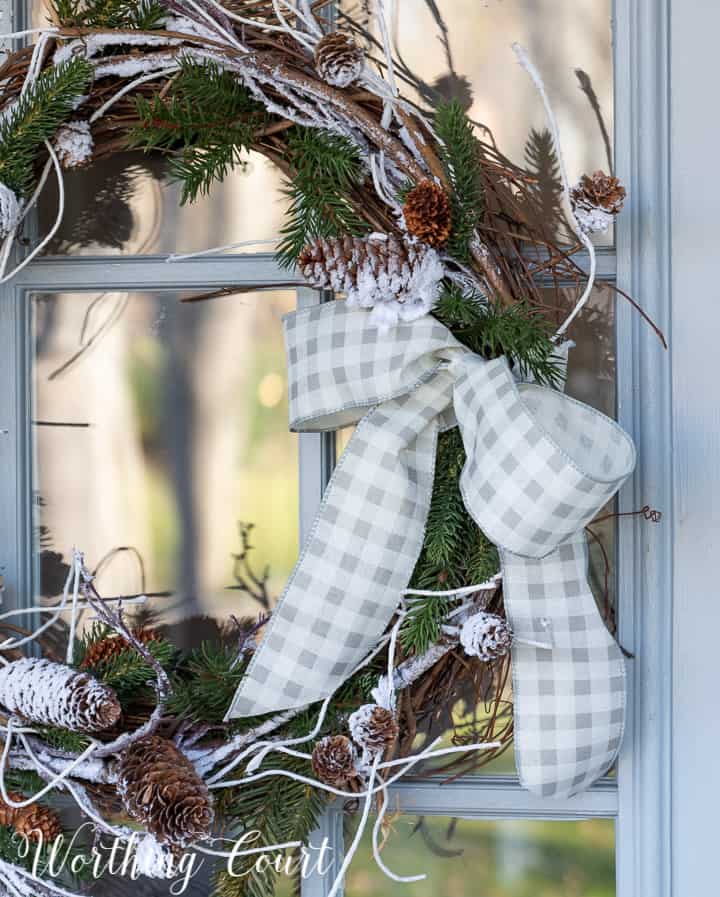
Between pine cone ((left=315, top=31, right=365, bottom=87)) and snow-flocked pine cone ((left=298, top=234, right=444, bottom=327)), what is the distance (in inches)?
Result: 5.9

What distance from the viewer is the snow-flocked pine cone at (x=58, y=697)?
828 mm

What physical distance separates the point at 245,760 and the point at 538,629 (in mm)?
328

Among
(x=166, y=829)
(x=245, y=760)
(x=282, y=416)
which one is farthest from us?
(x=282, y=416)

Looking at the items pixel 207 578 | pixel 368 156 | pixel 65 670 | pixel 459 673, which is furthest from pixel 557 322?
pixel 65 670

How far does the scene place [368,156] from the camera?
2.90ft

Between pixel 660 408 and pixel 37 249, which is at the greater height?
pixel 37 249

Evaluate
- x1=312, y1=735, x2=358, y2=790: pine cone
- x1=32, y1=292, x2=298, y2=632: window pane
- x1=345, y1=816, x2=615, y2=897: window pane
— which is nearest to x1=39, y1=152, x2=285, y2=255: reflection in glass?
x1=32, y1=292, x2=298, y2=632: window pane

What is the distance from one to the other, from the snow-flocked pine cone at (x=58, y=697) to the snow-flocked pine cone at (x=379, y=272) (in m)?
0.44

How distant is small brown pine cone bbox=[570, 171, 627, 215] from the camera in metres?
0.84

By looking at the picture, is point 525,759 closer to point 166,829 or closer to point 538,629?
point 538,629

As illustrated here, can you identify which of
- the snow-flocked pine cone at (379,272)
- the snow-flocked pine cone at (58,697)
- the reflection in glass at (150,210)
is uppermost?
the reflection in glass at (150,210)

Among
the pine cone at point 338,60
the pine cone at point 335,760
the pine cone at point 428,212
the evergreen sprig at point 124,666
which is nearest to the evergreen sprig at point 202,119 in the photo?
the pine cone at point 338,60

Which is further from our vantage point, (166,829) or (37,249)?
(37,249)

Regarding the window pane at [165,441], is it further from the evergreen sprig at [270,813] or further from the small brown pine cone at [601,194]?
the small brown pine cone at [601,194]
